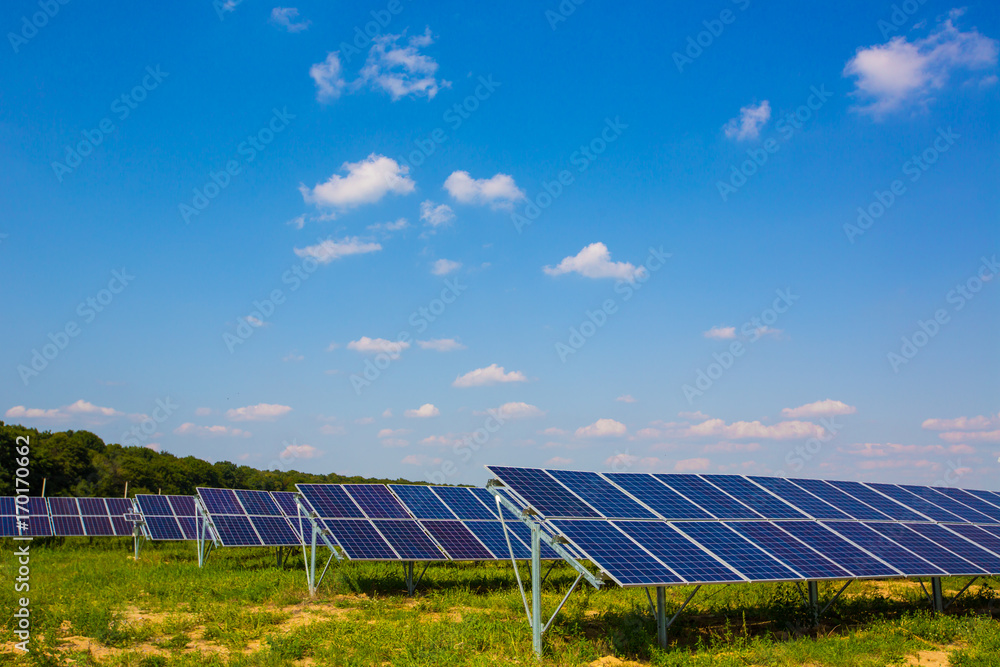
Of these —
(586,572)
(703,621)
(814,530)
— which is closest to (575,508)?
(586,572)

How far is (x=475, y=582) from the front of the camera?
26.1m

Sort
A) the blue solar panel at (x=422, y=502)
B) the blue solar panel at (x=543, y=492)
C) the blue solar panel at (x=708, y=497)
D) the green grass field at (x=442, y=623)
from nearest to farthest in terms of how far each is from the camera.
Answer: the green grass field at (x=442, y=623) < the blue solar panel at (x=543, y=492) < the blue solar panel at (x=708, y=497) < the blue solar panel at (x=422, y=502)

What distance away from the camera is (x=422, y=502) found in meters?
29.1

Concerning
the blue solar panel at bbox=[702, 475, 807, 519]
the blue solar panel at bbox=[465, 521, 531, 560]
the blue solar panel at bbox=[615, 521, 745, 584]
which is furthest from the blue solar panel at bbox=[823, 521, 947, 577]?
the blue solar panel at bbox=[465, 521, 531, 560]

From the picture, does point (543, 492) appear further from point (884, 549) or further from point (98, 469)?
point (98, 469)

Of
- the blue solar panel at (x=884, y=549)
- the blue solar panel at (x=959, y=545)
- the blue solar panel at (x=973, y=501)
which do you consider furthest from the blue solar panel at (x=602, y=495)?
the blue solar panel at (x=973, y=501)

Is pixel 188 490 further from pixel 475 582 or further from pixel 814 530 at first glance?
pixel 814 530

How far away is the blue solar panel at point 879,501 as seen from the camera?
22766mm

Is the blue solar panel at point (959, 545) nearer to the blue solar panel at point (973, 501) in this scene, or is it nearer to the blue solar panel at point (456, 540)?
the blue solar panel at point (973, 501)

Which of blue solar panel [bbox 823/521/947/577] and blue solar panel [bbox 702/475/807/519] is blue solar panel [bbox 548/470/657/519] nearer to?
blue solar panel [bbox 702/475/807/519]

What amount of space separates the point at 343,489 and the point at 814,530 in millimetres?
18262

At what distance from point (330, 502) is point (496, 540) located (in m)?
6.77

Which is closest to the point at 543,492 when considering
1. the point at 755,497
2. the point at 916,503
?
the point at 755,497

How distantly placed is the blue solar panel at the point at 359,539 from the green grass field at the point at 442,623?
60.4 inches
